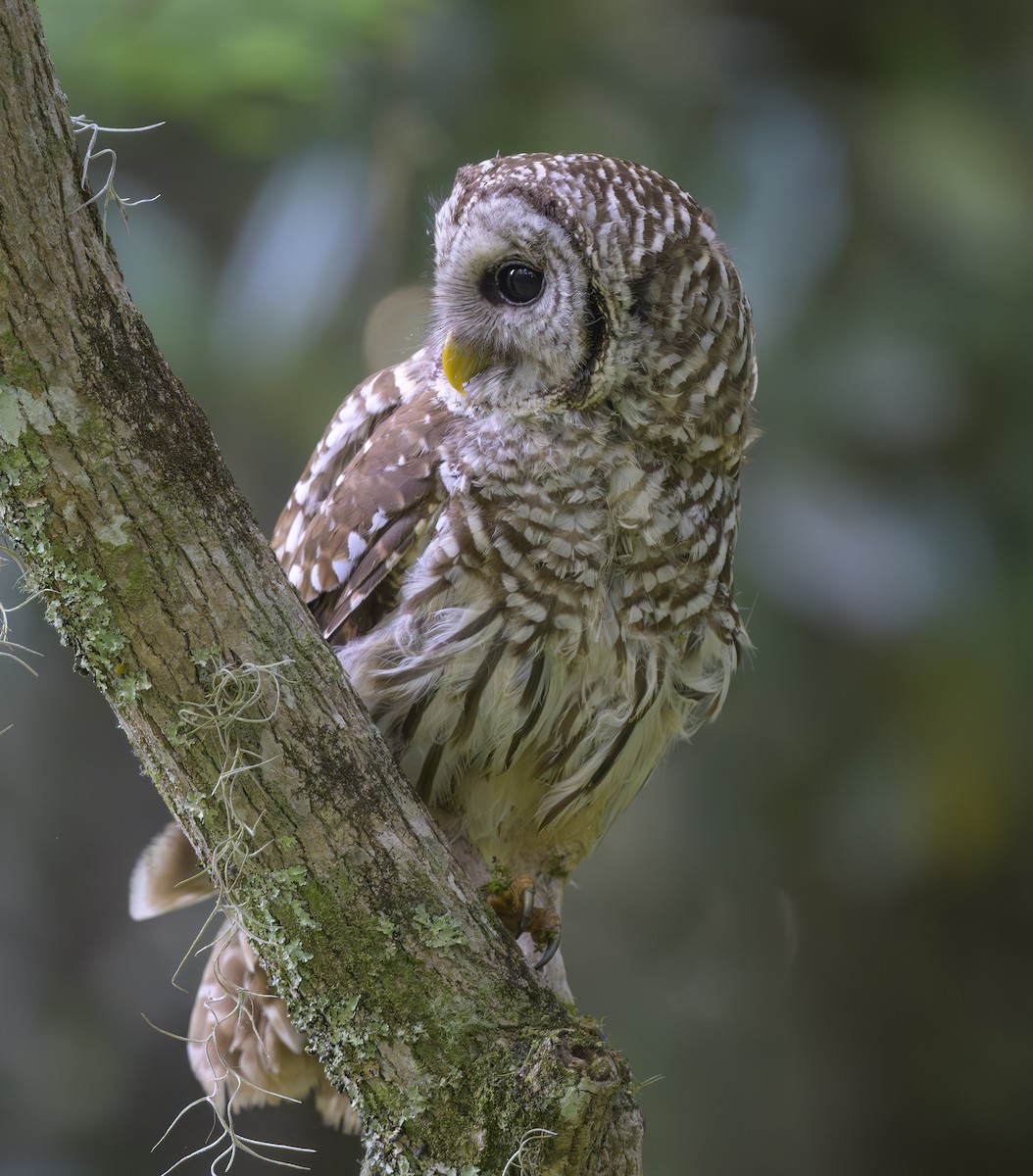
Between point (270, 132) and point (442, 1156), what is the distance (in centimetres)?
297

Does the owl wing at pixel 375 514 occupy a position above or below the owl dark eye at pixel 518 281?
below

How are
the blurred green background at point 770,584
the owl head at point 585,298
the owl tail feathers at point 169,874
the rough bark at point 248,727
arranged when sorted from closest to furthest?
the rough bark at point 248,727 → the owl head at point 585,298 → the owl tail feathers at point 169,874 → the blurred green background at point 770,584

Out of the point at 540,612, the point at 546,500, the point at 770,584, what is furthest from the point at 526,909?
the point at 770,584

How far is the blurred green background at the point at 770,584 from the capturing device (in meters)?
3.75

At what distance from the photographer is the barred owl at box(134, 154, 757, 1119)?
1933mm

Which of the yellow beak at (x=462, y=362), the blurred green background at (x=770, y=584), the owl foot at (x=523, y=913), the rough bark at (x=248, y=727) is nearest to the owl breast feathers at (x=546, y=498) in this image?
the yellow beak at (x=462, y=362)

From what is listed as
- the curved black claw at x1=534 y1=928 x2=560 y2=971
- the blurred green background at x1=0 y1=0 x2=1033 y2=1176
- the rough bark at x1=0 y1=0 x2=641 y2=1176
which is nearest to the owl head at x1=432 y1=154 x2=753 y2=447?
the rough bark at x1=0 y1=0 x2=641 y2=1176

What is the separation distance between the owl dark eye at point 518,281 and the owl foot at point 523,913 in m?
0.89

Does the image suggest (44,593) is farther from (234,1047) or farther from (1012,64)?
(1012,64)

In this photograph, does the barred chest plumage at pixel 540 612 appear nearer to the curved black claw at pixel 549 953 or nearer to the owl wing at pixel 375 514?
the owl wing at pixel 375 514

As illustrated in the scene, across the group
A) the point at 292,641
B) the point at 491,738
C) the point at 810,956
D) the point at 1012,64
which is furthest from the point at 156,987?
the point at 1012,64

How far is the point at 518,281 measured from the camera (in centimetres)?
200

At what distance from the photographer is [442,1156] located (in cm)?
156

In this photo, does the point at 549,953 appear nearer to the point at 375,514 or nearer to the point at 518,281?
the point at 375,514
